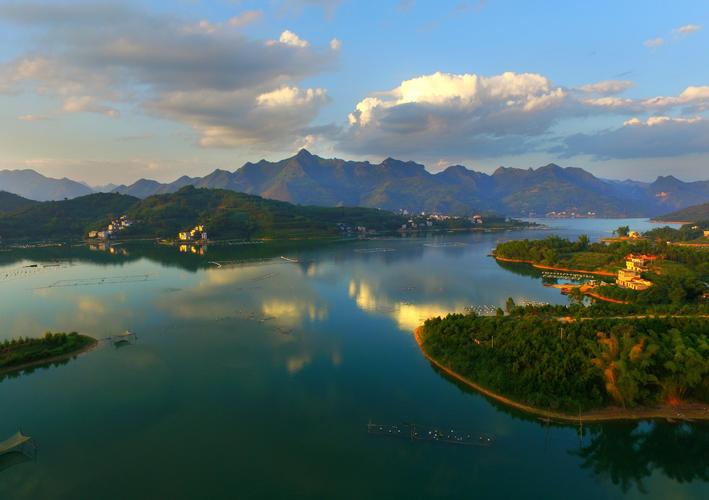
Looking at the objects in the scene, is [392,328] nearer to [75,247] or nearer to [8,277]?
[8,277]

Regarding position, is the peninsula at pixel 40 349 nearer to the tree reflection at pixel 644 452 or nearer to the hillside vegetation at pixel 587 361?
the hillside vegetation at pixel 587 361

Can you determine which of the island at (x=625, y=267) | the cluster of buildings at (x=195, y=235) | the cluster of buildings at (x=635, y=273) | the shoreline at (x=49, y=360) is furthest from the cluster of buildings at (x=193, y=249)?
the cluster of buildings at (x=635, y=273)

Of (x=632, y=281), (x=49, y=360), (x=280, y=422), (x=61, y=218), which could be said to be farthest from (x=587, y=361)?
(x=61, y=218)

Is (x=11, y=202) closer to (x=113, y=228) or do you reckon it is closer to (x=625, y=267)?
(x=113, y=228)

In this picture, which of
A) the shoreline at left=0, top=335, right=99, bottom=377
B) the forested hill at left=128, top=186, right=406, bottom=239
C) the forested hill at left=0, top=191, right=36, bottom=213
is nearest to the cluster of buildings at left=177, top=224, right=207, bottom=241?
the forested hill at left=128, top=186, right=406, bottom=239

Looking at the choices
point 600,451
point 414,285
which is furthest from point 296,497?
point 414,285

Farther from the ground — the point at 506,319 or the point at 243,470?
the point at 506,319
